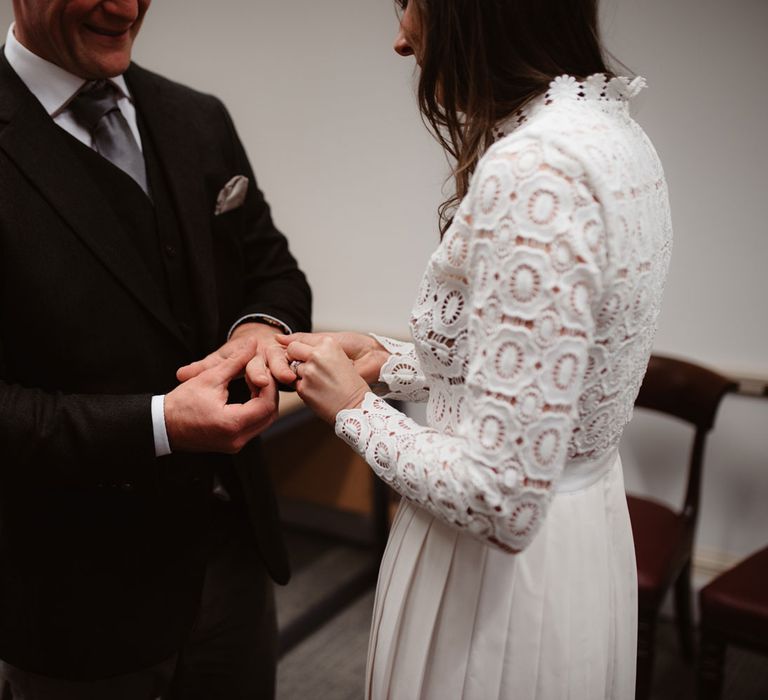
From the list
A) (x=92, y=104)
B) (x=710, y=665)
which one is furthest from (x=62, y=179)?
(x=710, y=665)

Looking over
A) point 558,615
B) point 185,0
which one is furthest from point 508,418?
point 185,0

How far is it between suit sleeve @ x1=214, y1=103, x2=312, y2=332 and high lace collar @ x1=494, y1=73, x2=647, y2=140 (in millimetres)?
804

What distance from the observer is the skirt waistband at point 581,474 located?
120 centimetres

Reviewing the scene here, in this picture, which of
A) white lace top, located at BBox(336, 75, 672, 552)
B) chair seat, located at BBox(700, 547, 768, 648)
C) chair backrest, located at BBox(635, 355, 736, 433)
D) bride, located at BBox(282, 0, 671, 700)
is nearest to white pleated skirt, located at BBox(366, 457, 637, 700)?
bride, located at BBox(282, 0, 671, 700)

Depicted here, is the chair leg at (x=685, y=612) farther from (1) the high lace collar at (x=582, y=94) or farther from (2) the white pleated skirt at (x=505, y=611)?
(1) the high lace collar at (x=582, y=94)

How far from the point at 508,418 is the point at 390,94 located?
248 cm

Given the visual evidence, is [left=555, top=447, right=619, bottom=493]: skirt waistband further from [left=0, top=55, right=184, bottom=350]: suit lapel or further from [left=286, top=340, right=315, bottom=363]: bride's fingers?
[left=0, top=55, right=184, bottom=350]: suit lapel

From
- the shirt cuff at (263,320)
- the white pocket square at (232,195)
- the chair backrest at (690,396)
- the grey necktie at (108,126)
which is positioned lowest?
the chair backrest at (690,396)

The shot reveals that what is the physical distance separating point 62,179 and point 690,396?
1992mm

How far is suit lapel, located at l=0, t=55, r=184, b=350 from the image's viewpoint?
4.64 feet

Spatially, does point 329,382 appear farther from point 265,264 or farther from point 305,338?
point 265,264

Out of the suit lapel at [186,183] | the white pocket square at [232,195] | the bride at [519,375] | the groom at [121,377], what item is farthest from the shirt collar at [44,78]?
the bride at [519,375]

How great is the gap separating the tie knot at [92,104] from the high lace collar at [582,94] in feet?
2.66

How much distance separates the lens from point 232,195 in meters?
1.77
